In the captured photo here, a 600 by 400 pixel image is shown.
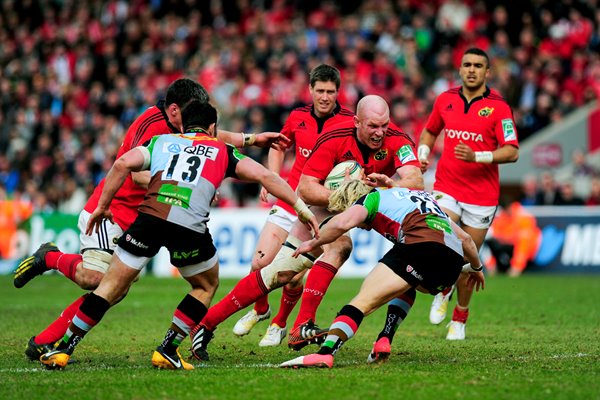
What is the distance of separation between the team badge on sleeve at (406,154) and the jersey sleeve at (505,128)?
1985 mm

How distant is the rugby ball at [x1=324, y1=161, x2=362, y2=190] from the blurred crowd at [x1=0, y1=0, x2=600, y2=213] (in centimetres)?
1363

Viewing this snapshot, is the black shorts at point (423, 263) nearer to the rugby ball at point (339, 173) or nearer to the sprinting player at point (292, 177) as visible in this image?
the rugby ball at point (339, 173)

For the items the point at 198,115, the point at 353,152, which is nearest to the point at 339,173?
the point at 353,152

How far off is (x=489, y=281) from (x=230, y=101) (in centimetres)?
954

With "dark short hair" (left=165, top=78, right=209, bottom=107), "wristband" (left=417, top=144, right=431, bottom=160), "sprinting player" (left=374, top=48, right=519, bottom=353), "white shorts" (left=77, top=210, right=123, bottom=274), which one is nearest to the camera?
"dark short hair" (left=165, top=78, right=209, bottom=107)

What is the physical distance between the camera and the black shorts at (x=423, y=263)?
8883 mm

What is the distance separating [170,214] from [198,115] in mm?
979

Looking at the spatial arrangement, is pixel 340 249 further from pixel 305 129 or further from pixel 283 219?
pixel 305 129

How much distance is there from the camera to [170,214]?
8.63 meters

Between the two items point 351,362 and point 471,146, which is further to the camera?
point 471,146

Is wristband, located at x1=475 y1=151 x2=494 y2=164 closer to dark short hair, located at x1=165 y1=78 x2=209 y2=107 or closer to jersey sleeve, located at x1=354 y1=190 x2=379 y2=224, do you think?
jersey sleeve, located at x1=354 y1=190 x2=379 y2=224

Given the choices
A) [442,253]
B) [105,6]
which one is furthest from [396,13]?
[442,253]

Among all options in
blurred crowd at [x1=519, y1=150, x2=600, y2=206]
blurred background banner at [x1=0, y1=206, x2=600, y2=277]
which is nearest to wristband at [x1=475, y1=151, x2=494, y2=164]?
blurred background banner at [x1=0, y1=206, x2=600, y2=277]

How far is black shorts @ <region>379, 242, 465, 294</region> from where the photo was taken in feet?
29.1
